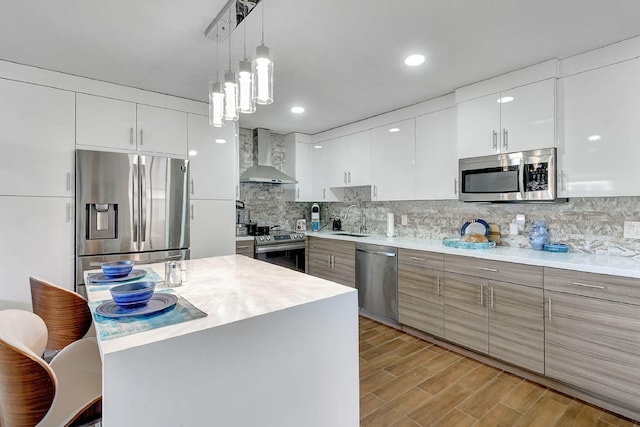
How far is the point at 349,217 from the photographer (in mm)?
4848

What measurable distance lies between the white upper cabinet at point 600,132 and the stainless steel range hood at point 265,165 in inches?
125

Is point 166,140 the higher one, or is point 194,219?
point 166,140

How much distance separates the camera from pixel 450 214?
355cm

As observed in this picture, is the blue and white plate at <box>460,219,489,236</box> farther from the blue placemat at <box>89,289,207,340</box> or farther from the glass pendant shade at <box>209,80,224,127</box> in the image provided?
the blue placemat at <box>89,289,207,340</box>

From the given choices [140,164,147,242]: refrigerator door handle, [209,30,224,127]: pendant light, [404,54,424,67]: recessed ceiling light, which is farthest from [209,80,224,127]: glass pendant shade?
[140,164,147,242]: refrigerator door handle

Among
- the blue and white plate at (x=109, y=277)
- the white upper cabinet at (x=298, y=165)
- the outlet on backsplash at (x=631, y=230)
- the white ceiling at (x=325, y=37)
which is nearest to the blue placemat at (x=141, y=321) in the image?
the blue and white plate at (x=109, y=277)

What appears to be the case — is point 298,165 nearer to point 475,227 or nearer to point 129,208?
point 129,208

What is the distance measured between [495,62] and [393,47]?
89 cm

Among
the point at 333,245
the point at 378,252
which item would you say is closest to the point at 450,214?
the point at 378,252

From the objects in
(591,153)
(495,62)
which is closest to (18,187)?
(495,62)

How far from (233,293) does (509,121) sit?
262cm

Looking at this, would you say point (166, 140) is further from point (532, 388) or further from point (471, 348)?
point (532, 388)

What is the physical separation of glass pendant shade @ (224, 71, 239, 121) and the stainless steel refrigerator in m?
1.73

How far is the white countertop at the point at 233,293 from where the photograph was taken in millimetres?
1070
